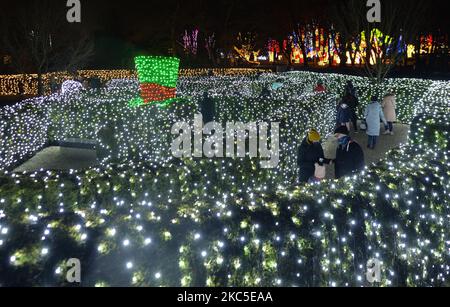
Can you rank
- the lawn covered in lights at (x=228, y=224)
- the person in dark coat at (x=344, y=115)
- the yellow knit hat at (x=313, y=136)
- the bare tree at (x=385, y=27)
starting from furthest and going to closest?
the bare tree at (x=385, y=27) < the person in dark coat at (x=344, y=115) < the yellow knit hat at (x=313, y=136) < the lawn covered in lights at (x=228, y=224)

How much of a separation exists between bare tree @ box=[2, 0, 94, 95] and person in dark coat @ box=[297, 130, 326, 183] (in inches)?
837

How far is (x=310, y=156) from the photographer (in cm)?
689

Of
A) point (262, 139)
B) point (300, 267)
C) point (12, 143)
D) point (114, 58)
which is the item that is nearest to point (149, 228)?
point (300, 267)

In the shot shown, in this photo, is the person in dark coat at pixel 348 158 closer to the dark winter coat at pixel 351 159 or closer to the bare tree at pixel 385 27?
the dark winter coat at pixel 351 159

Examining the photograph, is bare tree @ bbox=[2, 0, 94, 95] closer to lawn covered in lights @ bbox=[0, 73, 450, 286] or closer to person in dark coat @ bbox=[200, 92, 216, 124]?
person in dark coat @ bbox=[200, 92, 216, 124]

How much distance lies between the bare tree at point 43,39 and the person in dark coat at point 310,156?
69.7 feet

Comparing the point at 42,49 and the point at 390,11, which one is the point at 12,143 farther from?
the point at 390,11

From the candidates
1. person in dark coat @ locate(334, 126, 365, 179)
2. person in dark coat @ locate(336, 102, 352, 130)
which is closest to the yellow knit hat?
person in dark coat @ locate(334, 126, 365, 179)

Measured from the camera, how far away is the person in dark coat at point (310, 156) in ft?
22.5

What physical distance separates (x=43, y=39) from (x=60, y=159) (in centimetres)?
1607

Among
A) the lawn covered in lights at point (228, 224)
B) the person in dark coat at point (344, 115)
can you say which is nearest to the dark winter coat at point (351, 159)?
the lawn covered in lights at point (228, 224)

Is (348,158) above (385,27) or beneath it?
beneath

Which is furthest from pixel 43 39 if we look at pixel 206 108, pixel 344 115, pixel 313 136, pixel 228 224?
pixel 228 224

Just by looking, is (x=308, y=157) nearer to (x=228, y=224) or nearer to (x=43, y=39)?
(x=228, y=224)
